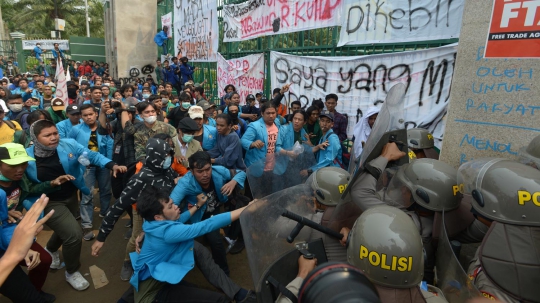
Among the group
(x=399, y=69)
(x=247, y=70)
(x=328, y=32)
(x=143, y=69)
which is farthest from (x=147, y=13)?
(x=399, y=69)

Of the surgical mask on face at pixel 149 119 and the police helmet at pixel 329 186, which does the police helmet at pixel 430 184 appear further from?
the surgical mask on face at pixel 149 119

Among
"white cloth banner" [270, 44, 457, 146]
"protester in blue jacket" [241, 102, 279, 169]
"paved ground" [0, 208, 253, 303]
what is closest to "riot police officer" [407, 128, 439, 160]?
"white cloth banner" [270, 44, 457, 146]

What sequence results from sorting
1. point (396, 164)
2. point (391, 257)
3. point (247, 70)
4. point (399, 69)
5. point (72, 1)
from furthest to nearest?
point (72, 1), point (247, 70), point (399, 69), point (396, 164), point (391, 257)

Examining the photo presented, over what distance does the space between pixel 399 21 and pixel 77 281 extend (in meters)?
4.95

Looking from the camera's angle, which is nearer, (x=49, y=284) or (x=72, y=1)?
(x=49, y=284)

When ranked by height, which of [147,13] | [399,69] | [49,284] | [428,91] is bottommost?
[49,284]

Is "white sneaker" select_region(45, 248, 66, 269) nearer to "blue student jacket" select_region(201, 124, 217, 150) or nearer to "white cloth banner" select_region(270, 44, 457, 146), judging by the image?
"blue student jacket" select_region(201, 124, 217, 150)

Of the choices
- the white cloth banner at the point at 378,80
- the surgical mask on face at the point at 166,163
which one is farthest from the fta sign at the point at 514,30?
the surgical mask on face at the point at 166,163

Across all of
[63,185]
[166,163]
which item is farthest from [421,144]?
[63,185]

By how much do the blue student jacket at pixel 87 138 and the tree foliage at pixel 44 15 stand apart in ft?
98.7

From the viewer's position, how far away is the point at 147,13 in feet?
55.2

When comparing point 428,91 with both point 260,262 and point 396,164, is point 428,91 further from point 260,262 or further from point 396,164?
point 260,262

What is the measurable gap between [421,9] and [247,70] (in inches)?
178

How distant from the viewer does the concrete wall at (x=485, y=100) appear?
9.11 ft
